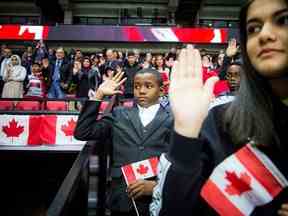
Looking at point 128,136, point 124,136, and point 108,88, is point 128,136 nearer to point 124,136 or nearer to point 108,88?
point 124,136

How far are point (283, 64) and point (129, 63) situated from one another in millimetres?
7199

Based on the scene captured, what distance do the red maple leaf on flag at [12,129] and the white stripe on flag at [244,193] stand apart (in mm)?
6639

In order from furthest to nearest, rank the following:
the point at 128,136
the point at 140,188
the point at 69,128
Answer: the point at 69,128, the point at 128,136, the point at 140,188

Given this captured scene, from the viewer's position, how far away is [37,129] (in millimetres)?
7332

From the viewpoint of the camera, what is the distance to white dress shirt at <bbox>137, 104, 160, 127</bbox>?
2564 mm

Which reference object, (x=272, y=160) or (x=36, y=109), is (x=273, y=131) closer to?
(x=272, y=160)

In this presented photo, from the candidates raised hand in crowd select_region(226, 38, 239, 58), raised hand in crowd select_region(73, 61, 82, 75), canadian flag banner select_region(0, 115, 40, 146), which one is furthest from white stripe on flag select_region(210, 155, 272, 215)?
raised hand in crowd select_region(73, 61, 82, 75)

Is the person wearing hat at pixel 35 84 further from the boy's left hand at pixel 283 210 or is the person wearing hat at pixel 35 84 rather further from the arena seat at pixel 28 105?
the boy's left hand at pixel 283 210

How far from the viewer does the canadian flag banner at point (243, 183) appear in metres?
1.02

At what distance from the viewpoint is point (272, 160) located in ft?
3.40

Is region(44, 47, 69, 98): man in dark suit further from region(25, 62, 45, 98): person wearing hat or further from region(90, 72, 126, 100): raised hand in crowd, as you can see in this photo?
region(90, 72, 126, 100): raised hand in crowd

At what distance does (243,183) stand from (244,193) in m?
0.03

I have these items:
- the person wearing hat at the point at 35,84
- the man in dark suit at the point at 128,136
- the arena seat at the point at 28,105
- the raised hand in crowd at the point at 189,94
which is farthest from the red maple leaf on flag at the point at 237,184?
the person wearing hat at the point at 35,84

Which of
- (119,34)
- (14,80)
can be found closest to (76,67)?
(14,80)
